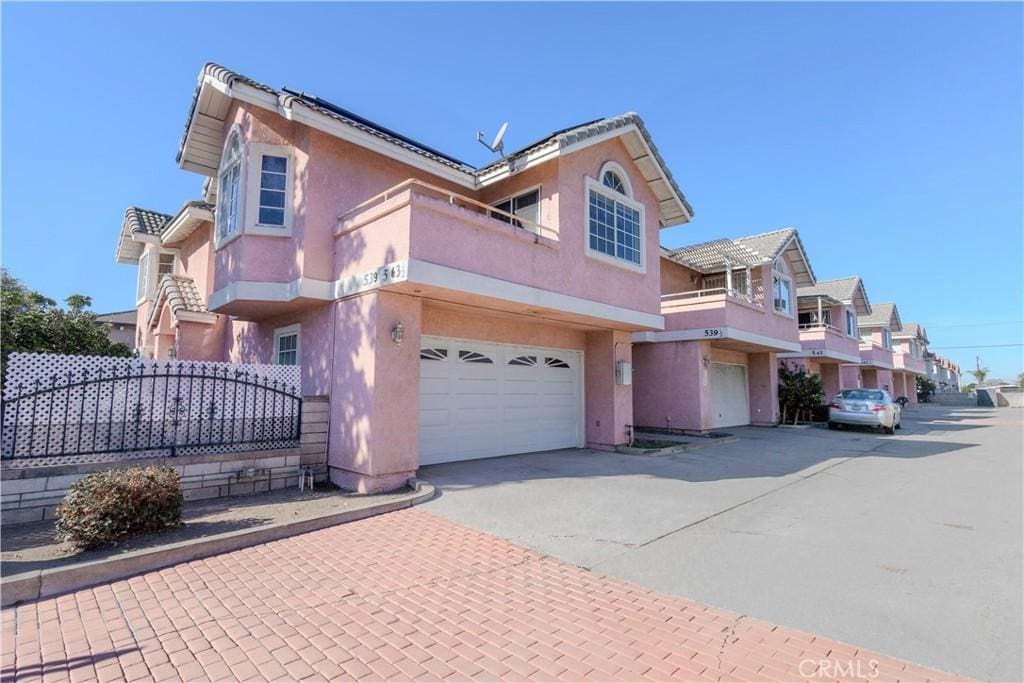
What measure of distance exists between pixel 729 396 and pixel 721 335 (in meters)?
5.14

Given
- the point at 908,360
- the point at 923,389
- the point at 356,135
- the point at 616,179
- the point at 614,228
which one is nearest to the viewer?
the point at 356,135

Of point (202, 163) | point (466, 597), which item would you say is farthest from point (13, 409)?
point (202, 163)

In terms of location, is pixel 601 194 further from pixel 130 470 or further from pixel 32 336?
pixel 32 336

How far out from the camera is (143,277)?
60.2 ft

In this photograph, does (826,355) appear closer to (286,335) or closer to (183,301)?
(286,335)

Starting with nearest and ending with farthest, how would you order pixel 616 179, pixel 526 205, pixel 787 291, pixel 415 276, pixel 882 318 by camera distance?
pixel 415 276 < pixel 526 205 < pixel 616 179 < pixel 787 291 < pixel 882 318

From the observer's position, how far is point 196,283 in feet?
47.7

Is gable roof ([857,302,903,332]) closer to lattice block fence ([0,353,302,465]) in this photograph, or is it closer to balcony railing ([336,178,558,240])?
balcony railing ([336,178,558,240])

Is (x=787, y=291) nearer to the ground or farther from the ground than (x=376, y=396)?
farther from the ground

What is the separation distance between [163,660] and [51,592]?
202cm

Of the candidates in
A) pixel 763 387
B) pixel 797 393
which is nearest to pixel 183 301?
pixel 763 387

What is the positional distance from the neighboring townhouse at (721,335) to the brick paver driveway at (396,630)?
1314 centimetres

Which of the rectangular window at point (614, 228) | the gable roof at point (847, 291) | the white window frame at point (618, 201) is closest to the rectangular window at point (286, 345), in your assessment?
the white window frame at point (618, 201)

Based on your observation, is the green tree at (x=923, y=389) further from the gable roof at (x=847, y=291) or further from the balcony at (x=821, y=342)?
the balcony at (x=821, y=342)
